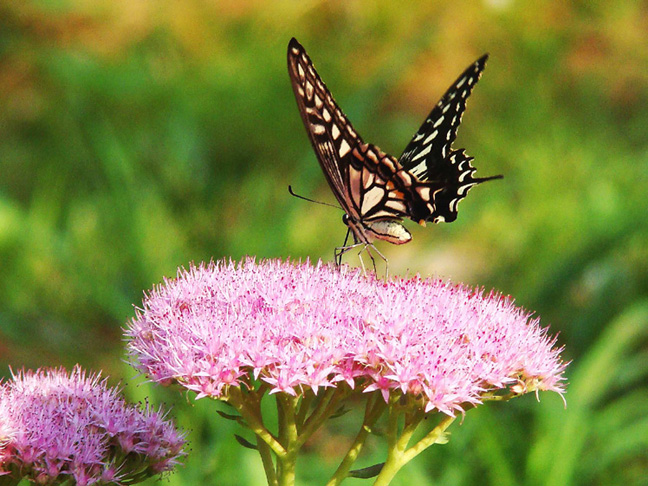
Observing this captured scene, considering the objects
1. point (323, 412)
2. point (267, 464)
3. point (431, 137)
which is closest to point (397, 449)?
point (323, 412)

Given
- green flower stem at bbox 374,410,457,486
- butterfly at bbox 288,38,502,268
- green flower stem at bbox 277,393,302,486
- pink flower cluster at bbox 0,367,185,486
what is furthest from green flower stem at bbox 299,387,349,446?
butterfly at bbox 288,38,502,268

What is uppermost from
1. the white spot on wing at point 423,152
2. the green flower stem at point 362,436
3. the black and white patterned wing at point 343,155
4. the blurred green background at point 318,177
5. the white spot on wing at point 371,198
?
the blurred green background at point 318,177

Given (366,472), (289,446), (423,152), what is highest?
(423,152)

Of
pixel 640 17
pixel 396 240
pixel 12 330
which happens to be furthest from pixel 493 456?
pixel 640 17

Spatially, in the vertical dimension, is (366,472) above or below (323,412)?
below

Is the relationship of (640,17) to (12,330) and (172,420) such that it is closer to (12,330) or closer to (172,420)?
(12,330)

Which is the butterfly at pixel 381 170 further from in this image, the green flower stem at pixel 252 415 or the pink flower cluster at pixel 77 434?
the pink flower cluster at pixel 77 434

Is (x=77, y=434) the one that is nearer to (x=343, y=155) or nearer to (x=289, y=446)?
(x=289, y=446)

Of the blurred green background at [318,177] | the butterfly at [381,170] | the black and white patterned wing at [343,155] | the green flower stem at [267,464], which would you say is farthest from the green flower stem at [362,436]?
the blurred green background at [318,177]
